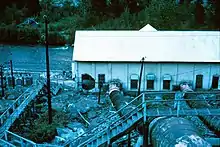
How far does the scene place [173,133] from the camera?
1185 centimetres

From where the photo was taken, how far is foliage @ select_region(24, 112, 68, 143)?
65.2 ft

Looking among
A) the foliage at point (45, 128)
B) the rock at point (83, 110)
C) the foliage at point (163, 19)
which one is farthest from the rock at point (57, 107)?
the foliage at point (163, 19)

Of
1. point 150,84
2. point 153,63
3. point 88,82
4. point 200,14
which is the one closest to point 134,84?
point 150,84

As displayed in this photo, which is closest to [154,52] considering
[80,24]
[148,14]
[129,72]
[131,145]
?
[129,72]

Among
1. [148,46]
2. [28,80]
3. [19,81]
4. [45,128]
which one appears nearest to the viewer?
[45,128]

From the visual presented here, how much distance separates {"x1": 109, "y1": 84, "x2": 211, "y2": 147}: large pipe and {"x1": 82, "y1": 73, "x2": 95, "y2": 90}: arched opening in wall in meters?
14.8

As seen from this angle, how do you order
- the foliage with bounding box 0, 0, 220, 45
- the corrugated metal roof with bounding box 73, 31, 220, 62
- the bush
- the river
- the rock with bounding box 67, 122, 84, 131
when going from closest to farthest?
1. the rock with bounding box 67, 122, 84, 131
2. the corrugated metal roof with bounding box 73, 31, 220, 62
3. the river
4. the foliage with bounding box 0, 0, 220, 45
5. the bush

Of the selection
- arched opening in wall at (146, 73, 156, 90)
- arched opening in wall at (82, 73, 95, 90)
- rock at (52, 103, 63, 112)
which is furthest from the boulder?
arched opening in wall at (146, 73, 156, 90)

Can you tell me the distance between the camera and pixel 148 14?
5556 centimetres

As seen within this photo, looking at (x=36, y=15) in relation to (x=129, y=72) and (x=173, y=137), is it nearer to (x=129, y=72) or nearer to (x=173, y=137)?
(x=129, y=72)

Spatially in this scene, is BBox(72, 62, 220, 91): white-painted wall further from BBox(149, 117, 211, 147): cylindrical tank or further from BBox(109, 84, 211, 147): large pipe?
BBox(149, 117, 211, 147): cylindrical tank

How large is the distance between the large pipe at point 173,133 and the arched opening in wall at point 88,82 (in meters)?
14.8

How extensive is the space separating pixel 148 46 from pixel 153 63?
2012mm

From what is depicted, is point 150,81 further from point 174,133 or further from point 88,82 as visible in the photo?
point 174,133
